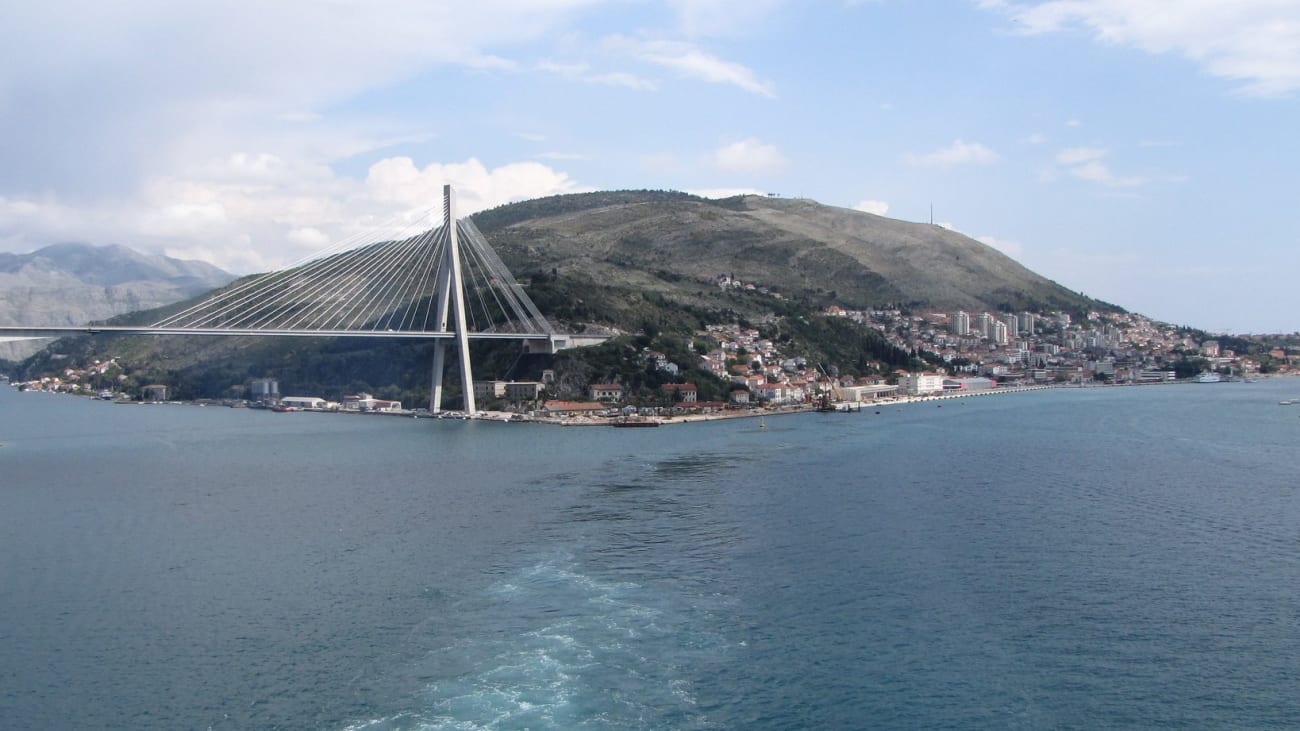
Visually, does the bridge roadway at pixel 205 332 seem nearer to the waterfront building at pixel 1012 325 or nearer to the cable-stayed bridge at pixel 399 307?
the cable-stayed bridge at pixel 399 307

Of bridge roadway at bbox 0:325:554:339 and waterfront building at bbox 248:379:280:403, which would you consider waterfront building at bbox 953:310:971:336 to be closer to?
bridge roadway at bbox 0:325:554:339

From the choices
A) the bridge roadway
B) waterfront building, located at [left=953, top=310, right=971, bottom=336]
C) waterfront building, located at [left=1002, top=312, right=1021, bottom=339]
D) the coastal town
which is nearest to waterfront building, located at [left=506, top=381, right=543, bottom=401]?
the coastal town

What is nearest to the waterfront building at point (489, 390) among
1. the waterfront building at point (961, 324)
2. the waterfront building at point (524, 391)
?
the waterfront building at point (524, 391)

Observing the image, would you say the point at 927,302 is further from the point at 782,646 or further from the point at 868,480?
the point at 782,646

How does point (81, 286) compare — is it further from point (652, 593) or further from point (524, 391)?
point (652, 593)

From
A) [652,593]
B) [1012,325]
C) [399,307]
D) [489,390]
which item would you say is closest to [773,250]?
[1012,325]

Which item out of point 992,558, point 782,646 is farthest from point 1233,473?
point 782,646
